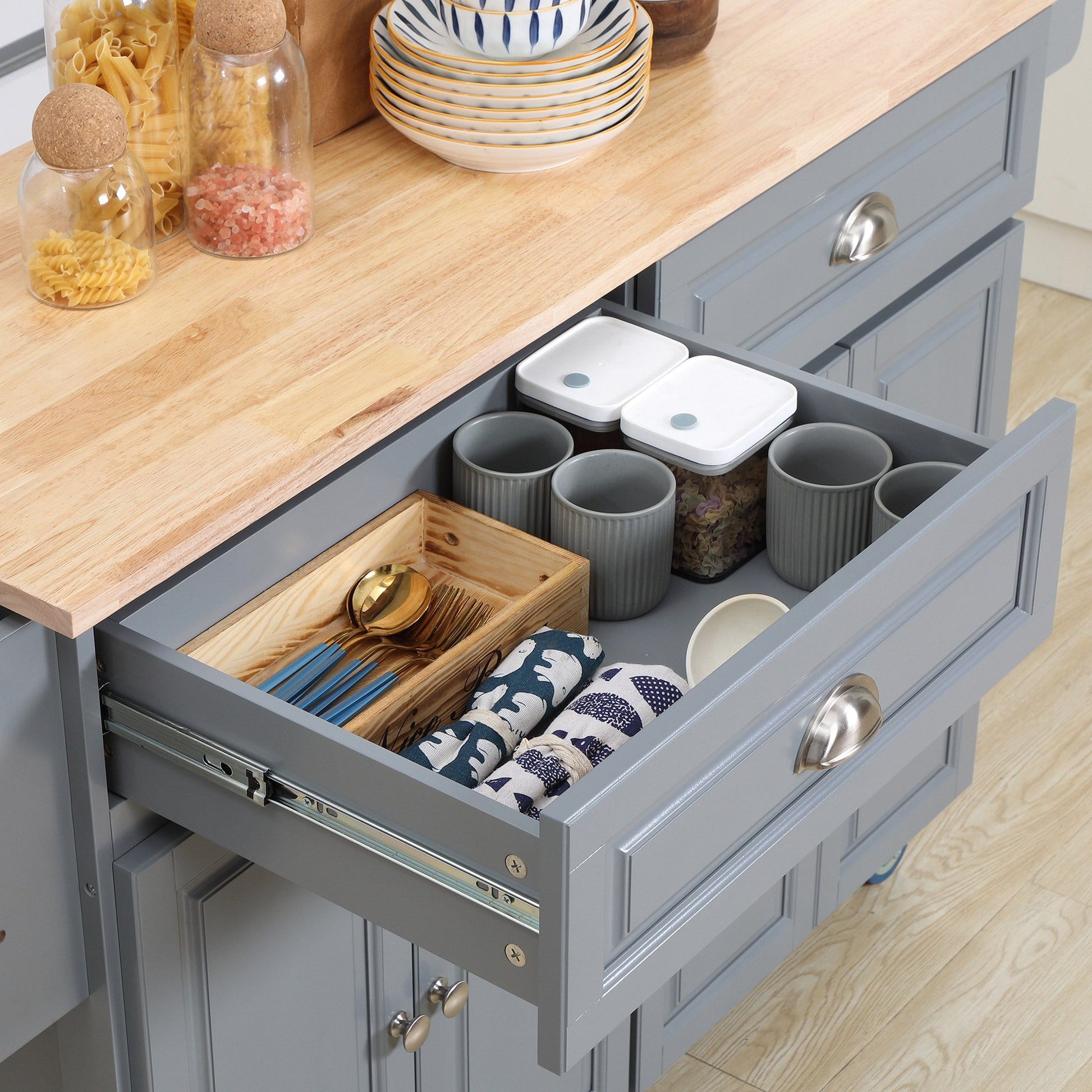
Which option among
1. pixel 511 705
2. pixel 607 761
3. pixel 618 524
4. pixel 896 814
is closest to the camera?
pixel 607 761

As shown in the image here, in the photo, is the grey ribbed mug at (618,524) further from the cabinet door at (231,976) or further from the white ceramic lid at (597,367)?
the cabinet door at (231,976)

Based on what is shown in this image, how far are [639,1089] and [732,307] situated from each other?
2.72 ft

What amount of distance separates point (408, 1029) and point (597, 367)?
56 centimetres

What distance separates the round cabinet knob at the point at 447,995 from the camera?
4.71ft

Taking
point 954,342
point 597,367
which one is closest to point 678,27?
point 597,367

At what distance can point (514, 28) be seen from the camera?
1386mm

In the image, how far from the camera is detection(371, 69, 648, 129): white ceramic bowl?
4.59ft

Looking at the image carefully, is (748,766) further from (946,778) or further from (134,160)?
(946,778)

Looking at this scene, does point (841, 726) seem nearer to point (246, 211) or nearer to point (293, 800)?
point (293, 800)

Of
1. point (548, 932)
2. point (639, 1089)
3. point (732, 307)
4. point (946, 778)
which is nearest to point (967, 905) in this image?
point (946, 778)

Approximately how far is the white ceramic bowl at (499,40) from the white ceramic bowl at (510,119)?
0.11ft

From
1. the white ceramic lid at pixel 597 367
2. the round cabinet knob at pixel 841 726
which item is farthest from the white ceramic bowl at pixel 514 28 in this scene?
the round cabinet knob at pixel 841 726

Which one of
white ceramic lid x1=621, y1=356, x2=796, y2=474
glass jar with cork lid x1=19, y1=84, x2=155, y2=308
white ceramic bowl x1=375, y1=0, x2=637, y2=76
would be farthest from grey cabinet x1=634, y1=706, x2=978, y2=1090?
glass jar with cork lid x1=19, y1=84, x2=155, y2=308

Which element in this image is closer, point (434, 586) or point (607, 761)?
point (607, 761)
